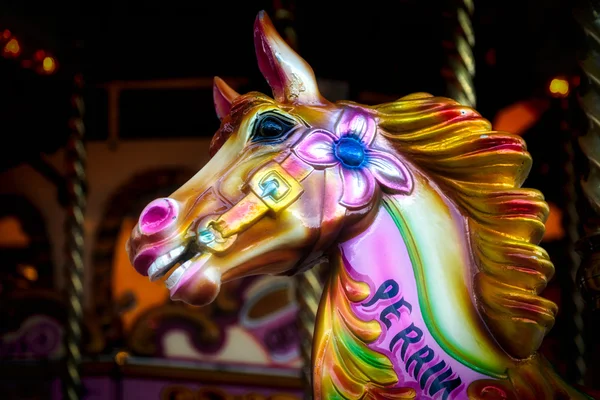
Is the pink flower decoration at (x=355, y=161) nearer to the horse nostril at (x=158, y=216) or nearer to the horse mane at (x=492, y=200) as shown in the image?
the horse mane at (x=492, y=200)

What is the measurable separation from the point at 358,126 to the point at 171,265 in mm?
228

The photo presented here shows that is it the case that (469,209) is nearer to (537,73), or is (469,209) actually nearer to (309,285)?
(309,285)

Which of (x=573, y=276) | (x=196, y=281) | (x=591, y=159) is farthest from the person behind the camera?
(x=573, y=276)

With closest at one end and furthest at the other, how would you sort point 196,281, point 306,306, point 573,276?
point 196,281 < point 306,306 < point 573,276

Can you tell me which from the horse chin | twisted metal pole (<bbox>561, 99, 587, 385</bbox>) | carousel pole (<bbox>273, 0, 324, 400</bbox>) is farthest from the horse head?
twisted metal pole (<bbox>561, 99, 587, 385</bbox>)

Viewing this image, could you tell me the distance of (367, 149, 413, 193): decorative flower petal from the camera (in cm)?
56

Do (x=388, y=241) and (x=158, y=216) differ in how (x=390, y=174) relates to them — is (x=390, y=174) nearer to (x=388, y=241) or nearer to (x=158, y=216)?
(x=388, y=241)

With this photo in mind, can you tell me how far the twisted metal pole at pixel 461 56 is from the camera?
0.73 meters

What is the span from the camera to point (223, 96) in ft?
2.26

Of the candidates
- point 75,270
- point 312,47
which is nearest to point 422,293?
point 75,270

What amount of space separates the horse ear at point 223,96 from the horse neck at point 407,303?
235 millimetres

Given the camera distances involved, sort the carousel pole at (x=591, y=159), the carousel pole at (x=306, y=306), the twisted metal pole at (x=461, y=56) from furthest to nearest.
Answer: the carousel pole at (x=306, y=306) < the twisted metal pole at (x=461, y=56) < the carousel pole at (x=591, y=159)

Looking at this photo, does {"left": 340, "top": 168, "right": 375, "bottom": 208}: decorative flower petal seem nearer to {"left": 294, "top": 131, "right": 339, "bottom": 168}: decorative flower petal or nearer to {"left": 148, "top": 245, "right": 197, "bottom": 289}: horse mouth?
{"left": 294, "top": 131, "right": 339, "bottom": 168}: decorative flower petal

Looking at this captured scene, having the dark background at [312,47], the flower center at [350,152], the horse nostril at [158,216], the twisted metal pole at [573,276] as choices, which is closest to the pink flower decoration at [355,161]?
the flower center at [350,152]
